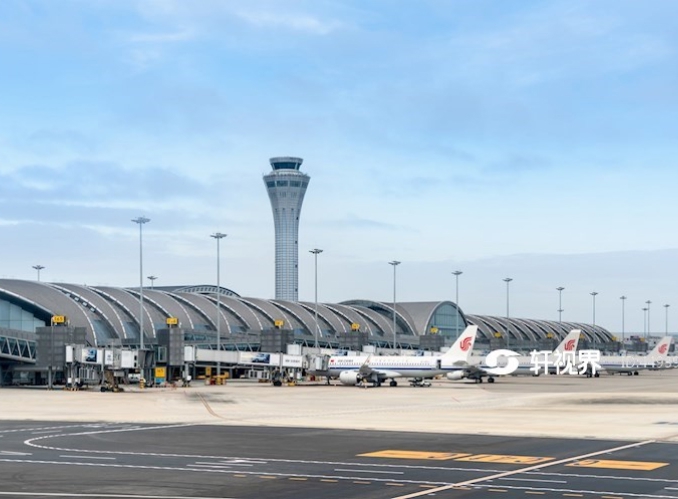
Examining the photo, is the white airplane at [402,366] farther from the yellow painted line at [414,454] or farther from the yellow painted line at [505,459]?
the yellow painted line at [505,459]

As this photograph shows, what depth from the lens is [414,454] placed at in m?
35.2

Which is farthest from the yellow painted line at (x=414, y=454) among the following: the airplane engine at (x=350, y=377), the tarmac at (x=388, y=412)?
the airplane engine at (x=350, y=377)

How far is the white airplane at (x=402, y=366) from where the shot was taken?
112 metres

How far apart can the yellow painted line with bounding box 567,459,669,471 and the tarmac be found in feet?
30.8

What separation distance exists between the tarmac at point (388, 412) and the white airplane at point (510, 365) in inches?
1408

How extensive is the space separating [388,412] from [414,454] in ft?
85.6

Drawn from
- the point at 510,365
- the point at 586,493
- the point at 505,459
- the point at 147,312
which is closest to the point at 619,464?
the point at 505,459

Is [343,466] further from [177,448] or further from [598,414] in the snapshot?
[598,414]

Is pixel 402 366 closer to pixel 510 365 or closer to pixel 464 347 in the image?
pixel 464 347

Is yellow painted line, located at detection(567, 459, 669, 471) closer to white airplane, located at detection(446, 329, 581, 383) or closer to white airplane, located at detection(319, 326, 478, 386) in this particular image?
white airplane, located at detection(319, 326, 478, 386)

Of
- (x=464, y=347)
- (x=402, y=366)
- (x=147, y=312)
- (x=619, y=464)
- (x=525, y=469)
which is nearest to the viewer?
(x=525, y=469)

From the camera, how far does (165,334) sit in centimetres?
10844

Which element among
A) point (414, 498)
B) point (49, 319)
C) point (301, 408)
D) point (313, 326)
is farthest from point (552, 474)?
point (313, 326)

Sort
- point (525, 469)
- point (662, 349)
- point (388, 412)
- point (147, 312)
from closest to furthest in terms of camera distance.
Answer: point (525, 469) → point (388, 412) → point (147, 312) → point (662, 349)
